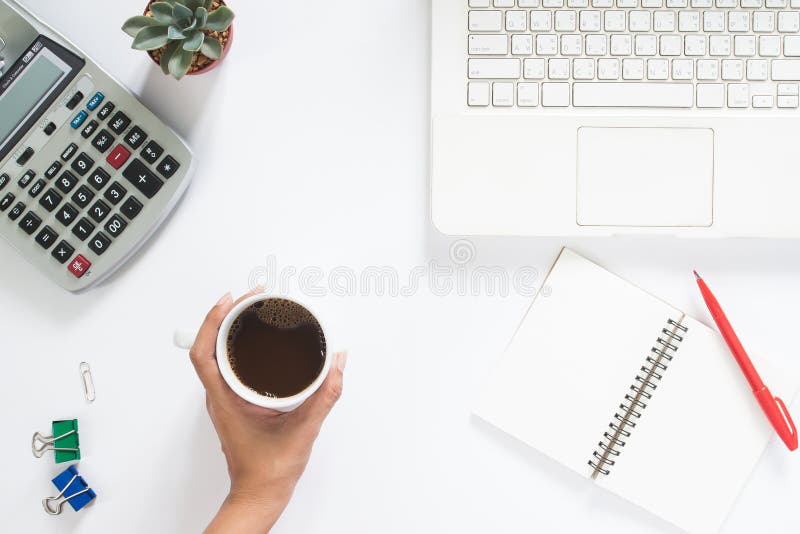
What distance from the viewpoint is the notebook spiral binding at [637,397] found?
686mm

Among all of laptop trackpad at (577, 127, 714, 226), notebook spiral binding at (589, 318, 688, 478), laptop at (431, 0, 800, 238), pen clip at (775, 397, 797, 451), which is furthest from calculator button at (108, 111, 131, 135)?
pen clip at (775, 397, 797, 451)

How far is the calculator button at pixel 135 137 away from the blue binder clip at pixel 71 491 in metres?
0.39

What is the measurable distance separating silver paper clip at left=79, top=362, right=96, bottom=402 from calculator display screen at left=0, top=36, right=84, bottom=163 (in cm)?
25

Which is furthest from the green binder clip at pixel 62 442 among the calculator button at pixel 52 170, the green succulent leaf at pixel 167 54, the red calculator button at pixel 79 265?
the green succulent leaf at pixel 167 54

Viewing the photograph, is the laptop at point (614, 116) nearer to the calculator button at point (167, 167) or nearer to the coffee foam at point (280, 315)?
the coffee foam at point (280, 315)

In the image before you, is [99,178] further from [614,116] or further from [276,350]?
[614,116]

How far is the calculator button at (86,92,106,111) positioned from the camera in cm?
64

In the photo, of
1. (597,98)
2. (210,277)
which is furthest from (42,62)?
(597,98)

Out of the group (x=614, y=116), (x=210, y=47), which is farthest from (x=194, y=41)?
(x=614, y=116)

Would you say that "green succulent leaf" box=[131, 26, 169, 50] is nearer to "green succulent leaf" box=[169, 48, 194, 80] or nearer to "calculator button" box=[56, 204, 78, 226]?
"green succulent leaf" box=[169, 48, 194, 80]

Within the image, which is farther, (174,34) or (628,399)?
(628,399)

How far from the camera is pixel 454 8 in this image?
62cm

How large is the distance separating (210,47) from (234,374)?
331mm

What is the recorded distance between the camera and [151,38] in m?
0.59
